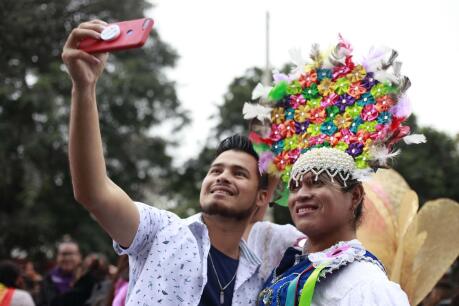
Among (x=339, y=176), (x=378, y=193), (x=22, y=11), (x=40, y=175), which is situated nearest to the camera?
(x=339, y=176)

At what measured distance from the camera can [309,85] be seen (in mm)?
3373

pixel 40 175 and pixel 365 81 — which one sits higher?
pixel 365 81

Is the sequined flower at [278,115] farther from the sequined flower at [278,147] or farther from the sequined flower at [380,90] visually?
the sequined flower at [380,90]

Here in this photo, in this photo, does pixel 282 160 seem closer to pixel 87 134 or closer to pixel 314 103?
pixel 314 103

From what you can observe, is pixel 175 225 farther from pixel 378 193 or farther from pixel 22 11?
pixel 22 11

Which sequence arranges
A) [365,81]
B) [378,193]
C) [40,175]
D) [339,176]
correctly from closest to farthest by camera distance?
1. [339,176]
2. [365,81]
3. [378,193]
4. [40,175]

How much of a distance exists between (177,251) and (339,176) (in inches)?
34.5

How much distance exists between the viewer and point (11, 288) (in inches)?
209

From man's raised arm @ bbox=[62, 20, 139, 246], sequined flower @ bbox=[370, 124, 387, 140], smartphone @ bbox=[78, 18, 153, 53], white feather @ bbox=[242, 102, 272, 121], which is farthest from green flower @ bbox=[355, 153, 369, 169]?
smartphone @ bbox=[78, 18, 153, 53]

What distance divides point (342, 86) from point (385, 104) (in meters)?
0.28

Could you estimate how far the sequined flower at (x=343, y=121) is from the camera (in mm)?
3154

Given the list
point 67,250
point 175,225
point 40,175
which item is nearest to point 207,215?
point 175,225

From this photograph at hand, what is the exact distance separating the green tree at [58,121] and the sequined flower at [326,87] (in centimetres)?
870

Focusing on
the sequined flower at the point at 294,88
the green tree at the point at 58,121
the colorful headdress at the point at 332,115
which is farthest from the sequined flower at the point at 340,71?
the green tree at the point at 58,121
